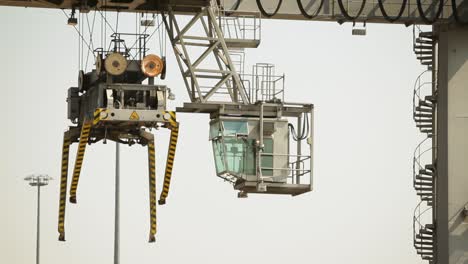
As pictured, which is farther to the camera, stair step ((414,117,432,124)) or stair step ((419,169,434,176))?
stair step ((414,117,432,124))

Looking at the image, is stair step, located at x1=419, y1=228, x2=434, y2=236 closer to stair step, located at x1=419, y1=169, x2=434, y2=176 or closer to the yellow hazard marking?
stair step, located at x1=419, y1=169, x2=434, y2=176

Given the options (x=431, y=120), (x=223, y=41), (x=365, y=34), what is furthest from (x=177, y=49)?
(x=431, y=120)

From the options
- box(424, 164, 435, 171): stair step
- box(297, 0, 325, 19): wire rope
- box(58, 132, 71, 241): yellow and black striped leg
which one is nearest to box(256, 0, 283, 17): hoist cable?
box(297, 0, 325, 19): wire rope

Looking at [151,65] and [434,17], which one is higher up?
[434,17]

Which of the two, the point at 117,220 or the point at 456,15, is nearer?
the point at 456,15

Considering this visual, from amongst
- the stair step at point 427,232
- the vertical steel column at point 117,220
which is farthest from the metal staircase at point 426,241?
the vertical steel column at point 117,220

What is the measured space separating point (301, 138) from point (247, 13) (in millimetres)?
4606

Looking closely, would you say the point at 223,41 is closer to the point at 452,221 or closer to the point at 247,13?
the point at 247,13

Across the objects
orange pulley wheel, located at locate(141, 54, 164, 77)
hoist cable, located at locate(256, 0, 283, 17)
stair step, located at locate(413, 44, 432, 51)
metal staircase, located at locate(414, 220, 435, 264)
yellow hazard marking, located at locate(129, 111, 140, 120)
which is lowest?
metal staircase, located at locate(414, 220, 435, 264)

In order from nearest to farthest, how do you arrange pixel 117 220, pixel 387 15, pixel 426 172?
pixel 387 15, pixel 426 172, pixel 117 220

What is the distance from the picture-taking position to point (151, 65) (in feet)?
189

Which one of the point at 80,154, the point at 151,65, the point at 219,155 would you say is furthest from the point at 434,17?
the point at 80,154

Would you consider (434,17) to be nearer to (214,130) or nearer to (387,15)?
(387,15)

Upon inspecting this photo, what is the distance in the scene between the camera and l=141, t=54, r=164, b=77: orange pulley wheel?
57469 millimetres
